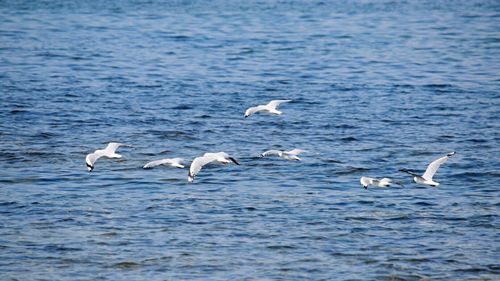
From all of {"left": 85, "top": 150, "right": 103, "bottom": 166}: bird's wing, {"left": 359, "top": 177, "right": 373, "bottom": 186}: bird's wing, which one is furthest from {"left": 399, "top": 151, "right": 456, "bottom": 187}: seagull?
{"left": 85, "top": 150, "right": 103, "bottom": 166}: bird's wing

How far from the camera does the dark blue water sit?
688 inches

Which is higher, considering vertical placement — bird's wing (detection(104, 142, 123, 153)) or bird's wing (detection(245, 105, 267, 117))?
bird's wing (detection(104, 142, 123, 153))

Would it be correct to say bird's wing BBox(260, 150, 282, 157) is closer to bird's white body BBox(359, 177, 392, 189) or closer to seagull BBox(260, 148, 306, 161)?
seagull BBox(260, 148, 306, 161)

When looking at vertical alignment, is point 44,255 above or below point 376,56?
above

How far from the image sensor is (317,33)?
4522cm

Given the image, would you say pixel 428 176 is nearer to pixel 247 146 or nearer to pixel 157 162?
pixel 247 146

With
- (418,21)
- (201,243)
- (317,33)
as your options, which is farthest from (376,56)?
(201,243)

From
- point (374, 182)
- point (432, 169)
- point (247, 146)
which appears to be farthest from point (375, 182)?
point (247, 146)

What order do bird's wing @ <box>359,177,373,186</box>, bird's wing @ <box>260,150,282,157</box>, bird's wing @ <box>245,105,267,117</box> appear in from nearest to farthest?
bird's wing @ <box>359,177,373,186</box> → bird's wing @ <box>260,150,282,157</box> → bird's wing @ <box>245,105,267,117</box>

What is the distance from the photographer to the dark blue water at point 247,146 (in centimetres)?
1747

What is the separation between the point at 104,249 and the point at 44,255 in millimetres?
979

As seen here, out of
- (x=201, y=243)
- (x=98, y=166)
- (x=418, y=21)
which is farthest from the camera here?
(x=418, y=21)

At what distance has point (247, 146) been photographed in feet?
81.9

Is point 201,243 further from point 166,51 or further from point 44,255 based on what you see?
point 166,51
